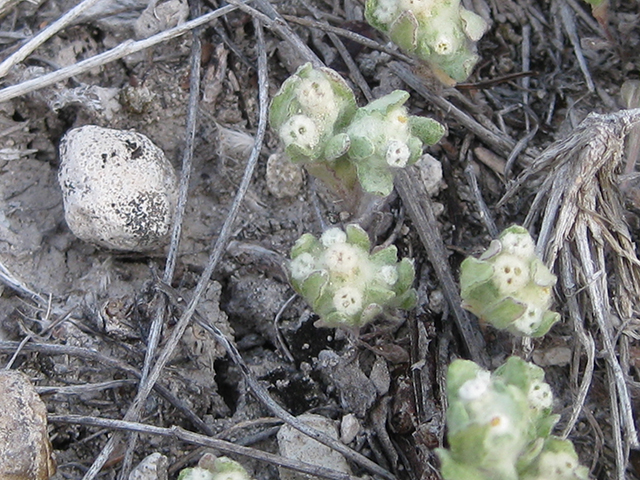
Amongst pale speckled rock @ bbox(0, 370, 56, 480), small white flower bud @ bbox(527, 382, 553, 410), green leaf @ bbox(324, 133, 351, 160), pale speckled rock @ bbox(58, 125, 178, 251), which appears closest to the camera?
small white flower bud @ bbox(527, 382, 553, 410)

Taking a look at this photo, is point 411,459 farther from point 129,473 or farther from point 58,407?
point 58,407

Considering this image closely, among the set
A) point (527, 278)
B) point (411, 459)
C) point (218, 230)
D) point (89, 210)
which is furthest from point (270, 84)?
point (411, 459)

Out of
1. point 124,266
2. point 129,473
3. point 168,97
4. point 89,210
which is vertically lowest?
point 129,473

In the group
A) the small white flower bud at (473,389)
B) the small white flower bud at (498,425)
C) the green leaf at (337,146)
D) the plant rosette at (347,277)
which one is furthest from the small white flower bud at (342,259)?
the small white flower bud at (498,425)

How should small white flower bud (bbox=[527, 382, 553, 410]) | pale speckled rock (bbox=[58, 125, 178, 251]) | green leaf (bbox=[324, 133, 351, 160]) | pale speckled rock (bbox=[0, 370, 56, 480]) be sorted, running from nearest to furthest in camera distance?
1. small white flower bud (bbox=[527, 382, 553, 410])
2. pale speckled rock (bbox=[0, 370, 56, 480])
3. green leaf (bbox=[324, 133, 351, 160])
4. pale speckled rock (bbox=[58, 125, 178, 251])

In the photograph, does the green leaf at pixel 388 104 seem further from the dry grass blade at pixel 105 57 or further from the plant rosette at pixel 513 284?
the dry grass blade at pixel 105 57

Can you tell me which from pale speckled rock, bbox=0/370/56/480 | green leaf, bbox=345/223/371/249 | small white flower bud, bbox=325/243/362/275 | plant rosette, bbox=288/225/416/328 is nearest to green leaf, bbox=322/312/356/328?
plant rosette, bbox=288/225/416/328

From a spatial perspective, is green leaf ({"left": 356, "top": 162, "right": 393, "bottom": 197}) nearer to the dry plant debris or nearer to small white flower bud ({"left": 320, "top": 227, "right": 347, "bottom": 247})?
small white flower bud ({"left": 320, "top": 227, "right": 347, "bottom": 247})
